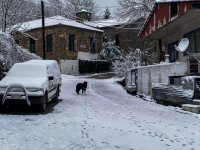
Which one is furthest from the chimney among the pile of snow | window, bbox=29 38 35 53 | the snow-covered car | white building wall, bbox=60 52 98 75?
the snow-covered car

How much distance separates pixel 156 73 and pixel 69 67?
31.9 m

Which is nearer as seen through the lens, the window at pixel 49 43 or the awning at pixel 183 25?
the awning at pixel 183 25

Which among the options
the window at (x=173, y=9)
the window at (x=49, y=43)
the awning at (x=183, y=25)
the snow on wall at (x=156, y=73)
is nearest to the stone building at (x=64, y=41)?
the window at (x=49, y=43)

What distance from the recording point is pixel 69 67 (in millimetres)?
55406

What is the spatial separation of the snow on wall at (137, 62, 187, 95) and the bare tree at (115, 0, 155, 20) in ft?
65.0

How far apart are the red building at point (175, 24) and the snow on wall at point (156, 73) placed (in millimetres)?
849

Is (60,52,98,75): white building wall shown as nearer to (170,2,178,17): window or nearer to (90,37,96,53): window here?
(90,37,96,53): window

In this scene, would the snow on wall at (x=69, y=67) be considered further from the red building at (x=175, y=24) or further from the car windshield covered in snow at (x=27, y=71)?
the car windshield covered in snow at (x=27, y=71)

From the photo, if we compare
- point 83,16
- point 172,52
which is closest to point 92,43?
point 83,16

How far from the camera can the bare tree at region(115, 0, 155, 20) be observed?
4732 cm

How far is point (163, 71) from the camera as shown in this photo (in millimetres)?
22844

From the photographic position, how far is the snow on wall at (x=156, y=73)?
21.1 m

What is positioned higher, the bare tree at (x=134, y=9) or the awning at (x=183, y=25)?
the bare tree at (x=134, y=9)

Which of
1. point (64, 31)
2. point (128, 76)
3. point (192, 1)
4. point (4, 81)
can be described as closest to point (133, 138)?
point (4, 81)
